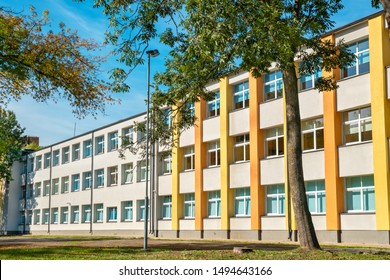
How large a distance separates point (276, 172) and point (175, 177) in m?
12.0

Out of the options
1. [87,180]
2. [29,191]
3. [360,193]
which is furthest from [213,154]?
[29,191]

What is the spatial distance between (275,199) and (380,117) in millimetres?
9556

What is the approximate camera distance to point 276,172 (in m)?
35.0

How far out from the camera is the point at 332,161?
3100 cm

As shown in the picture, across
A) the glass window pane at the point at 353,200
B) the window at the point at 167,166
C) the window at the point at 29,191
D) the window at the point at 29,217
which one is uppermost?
the window at the point at 167,166

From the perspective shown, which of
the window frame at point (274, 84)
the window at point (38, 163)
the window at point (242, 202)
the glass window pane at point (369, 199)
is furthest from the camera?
the window at point (38, 163)

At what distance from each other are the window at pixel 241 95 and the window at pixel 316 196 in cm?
802

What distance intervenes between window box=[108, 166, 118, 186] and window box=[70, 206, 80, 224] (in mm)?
7838

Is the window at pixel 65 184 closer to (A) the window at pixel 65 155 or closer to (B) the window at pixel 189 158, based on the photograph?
(A) the window at pixel 65 155

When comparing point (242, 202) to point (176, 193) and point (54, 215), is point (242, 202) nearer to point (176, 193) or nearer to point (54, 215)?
point (176, 193)

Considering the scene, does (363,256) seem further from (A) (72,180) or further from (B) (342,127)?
(A) (72,180)

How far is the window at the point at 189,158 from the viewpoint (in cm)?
4416

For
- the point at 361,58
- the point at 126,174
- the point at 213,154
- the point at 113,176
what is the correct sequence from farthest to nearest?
the point at 113,176 < the point at 126,174 < the point at 213,154 < the point at 361,58

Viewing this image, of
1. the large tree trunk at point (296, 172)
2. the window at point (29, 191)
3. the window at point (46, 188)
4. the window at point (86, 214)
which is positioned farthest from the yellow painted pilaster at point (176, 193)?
the window at point (29, 191)
